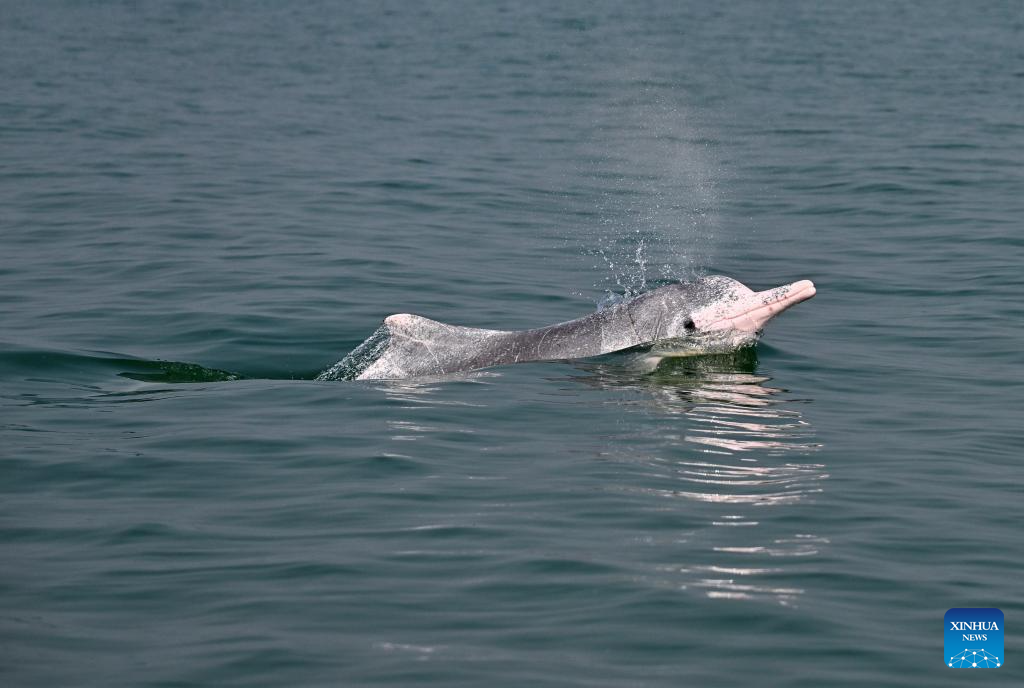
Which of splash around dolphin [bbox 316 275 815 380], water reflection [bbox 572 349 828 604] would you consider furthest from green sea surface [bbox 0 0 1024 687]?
splash around dolphin [bbox 316 275 815 380]

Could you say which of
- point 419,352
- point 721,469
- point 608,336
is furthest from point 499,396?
point 721,469

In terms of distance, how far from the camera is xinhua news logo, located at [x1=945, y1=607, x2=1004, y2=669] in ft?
24.1

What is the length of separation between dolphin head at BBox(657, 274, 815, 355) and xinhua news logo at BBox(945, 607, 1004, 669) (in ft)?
19.3

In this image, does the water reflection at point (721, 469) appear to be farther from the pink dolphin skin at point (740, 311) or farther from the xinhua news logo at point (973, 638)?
the xinhua news logo at point (973, 638)

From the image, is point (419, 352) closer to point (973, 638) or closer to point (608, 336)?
point (608, 336)

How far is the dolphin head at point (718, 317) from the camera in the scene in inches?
536

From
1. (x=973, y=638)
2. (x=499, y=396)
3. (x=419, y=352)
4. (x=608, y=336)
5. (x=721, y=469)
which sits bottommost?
(x=973, y=638)

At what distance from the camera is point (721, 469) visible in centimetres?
1050

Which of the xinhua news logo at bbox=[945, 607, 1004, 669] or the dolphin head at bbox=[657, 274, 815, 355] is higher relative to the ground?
the dolphin head at bbox=[657, 274, 815, 355]

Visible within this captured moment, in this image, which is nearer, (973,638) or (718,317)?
(973,638)

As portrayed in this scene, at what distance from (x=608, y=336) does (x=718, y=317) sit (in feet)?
3.51

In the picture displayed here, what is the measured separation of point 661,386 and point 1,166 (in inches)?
654

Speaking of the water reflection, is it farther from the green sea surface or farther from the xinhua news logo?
the xinhua news logo

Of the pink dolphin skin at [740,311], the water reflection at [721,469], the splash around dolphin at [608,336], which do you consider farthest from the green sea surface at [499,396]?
the pink dolphin skin at [740,311]
